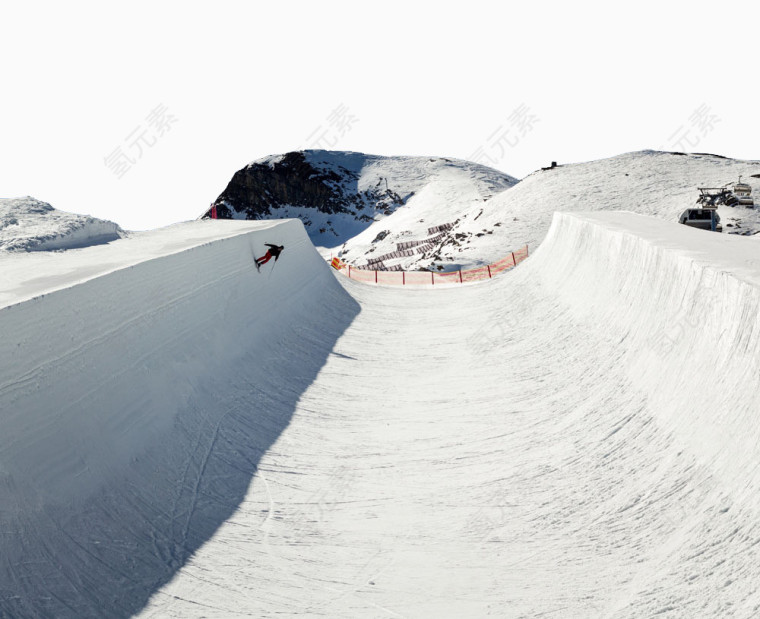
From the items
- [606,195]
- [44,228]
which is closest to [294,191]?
[606,195]

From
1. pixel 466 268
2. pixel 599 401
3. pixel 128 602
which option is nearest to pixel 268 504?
pixel 128 602

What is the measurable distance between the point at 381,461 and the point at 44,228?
14.6 m

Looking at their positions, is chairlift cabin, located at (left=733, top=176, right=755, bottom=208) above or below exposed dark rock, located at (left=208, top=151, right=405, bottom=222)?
below

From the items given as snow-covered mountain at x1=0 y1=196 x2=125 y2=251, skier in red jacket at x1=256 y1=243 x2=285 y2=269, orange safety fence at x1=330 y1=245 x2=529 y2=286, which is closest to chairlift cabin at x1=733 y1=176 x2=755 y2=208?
orange safety fence at x1=330 y1=245 x2=529 y2=286

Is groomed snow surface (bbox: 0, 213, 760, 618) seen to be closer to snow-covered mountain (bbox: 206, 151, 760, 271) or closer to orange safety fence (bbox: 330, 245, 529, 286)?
orange safety fence (bbox: 330, 245, 529, 286)

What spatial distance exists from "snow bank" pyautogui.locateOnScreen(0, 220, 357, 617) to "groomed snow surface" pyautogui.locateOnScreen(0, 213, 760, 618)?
35 millimetres

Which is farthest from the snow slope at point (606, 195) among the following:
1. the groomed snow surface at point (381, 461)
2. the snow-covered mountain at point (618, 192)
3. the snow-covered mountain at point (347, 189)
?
the groomed snow surface at point (381, 461)

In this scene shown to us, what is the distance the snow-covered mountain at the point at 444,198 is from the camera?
38656mm

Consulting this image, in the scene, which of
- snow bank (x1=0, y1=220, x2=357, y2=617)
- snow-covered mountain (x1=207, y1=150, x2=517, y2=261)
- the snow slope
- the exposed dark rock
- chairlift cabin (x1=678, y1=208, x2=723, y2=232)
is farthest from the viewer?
the exposed dark rock

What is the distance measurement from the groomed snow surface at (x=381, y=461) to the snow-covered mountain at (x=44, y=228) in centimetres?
541

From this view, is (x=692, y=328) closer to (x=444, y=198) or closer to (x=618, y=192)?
(x=618, y=192)

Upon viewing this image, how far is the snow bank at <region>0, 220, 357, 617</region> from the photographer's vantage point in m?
7.48

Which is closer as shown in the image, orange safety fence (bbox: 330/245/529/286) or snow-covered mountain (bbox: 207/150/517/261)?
orange safety fence (bbox: 330/245/529/286)

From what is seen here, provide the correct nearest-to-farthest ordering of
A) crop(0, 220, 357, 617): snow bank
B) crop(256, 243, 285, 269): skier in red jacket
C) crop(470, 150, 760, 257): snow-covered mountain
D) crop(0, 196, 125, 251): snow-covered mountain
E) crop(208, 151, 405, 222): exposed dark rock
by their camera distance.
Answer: crop(0, 220, 357, 617): snow bank
crop(0, 196, 125, 251): snow-covered mountain
crop(256, 243, 285, 269): skier in red jacket
crop(470, 150, 760, 257): snow-covered mountain
crop(208, 151, 405, 222): exposed dark rock
